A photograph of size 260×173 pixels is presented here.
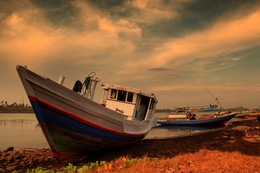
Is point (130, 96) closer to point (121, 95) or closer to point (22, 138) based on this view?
point (121, 95)

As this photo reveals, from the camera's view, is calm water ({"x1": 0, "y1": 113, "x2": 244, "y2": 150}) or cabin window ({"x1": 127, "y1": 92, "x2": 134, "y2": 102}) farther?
calm water ({"x1": 0, "y1": 113, "x2": 244, "y2": 150})

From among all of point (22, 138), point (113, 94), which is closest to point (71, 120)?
point (113, 94)

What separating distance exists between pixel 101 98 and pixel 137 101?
2749mm

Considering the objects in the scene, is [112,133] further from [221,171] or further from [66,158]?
[221,171]

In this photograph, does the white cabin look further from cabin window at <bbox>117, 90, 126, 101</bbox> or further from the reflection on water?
the reflection on water

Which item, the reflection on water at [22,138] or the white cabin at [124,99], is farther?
the reflection on water at [22,138]

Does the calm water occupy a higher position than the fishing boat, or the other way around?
the fishing boat

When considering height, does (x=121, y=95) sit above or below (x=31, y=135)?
above

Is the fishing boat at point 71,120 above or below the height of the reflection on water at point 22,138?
above

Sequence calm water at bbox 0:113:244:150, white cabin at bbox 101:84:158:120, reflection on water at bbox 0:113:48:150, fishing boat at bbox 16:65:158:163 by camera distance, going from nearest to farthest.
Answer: fishing boat at bbox 16:65:158:163 → white cabin at bbox 101:84:158:120 → reflection on water at bbox 0:113:48:150 → calm water at bbox 0:113:244:150

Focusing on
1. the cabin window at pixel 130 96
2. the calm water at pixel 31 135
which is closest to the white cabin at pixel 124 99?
the cabin window at pixel 130 96

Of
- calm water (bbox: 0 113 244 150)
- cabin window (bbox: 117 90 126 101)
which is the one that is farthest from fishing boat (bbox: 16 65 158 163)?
calm water (bbox: 0 113 244 150)

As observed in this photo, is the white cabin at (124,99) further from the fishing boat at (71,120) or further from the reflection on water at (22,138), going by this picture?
the reflection on water at (22,138)

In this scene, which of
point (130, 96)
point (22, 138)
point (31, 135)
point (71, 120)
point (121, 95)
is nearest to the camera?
point (71, 120)
